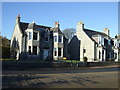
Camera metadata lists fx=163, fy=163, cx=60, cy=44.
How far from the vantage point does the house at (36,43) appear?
35438 mm

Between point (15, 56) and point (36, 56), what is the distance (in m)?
6.40

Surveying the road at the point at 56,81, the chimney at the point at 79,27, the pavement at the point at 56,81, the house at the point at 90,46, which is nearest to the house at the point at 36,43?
the house at the point at 90,46

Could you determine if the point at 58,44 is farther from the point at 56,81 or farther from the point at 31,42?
the point at 56,81

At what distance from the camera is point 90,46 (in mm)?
44250

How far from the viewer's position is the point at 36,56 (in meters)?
35.9

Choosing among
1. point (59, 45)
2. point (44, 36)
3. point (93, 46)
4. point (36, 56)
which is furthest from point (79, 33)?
point (36, 56)

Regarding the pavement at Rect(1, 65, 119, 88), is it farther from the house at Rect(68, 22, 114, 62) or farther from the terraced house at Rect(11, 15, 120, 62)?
the house at Rect(68, 22, 114, 62)

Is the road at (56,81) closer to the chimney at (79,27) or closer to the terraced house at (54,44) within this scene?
the terraced house at (54,44)

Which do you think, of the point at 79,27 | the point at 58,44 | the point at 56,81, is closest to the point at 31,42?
the point at 58,44

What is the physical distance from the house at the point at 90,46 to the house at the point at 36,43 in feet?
20.3

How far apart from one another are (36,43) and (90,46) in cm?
1588

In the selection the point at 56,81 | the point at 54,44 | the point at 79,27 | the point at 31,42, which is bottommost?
the point at 56,81

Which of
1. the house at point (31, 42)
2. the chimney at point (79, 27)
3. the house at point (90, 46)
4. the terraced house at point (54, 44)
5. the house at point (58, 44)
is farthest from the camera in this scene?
the chimney at point (79, 27)

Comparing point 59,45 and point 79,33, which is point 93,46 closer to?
Answer: point 79,33
